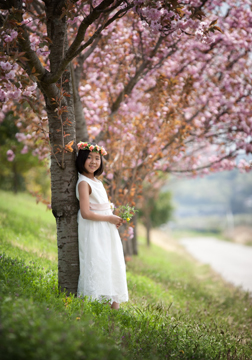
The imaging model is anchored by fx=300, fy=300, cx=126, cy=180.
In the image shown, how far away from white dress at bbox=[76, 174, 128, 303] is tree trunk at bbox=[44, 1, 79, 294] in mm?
87

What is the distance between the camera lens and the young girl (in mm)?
3307

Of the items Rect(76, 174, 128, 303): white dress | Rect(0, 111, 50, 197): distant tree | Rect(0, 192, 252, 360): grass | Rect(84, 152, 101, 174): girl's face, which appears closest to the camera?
Rect(0, 192, 252, 360): grass

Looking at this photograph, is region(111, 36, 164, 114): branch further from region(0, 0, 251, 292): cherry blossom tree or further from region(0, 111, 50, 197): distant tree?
region(0, 111, 50, 197): distant tree

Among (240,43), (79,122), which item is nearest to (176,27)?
(79,122)

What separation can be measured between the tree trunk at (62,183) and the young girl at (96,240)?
3.5 inches

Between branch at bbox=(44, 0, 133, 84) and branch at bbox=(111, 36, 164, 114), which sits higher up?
branch at bbox=(111, 36, 164, 114)

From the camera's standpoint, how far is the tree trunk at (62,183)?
3.39m

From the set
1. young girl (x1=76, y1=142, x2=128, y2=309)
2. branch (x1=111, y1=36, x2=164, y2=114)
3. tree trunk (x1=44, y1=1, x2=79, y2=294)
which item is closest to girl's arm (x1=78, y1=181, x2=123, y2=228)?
young girl (x1=76, y1=142, x2=128, y2=309)

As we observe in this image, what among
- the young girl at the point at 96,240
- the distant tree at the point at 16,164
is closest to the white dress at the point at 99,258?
the young girl at the point at 96,240

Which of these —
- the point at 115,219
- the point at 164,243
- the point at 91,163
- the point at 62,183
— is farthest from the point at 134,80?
the point at 164,243

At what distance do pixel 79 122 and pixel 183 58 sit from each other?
363cm

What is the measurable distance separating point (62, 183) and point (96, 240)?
29.6 inches

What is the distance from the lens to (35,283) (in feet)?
10.9

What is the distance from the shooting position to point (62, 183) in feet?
11.2
